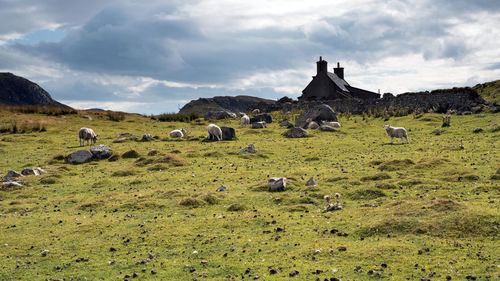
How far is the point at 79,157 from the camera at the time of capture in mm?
27562

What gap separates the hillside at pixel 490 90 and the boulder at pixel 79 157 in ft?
159

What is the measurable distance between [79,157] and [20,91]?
161m

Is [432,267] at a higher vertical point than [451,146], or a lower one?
lower

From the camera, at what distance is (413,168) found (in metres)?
19.4

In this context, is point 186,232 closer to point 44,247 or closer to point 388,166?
point 44,247

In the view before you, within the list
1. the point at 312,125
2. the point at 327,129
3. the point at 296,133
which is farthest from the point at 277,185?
the point at 312,125

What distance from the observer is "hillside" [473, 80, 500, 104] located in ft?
172

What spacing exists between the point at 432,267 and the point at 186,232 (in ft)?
22.8

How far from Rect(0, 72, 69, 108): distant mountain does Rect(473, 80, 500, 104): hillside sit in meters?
154

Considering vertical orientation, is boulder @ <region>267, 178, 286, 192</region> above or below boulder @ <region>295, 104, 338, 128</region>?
below

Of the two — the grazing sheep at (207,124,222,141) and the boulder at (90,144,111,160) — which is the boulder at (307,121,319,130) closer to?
the grazing sheep at (207,124,222,141)

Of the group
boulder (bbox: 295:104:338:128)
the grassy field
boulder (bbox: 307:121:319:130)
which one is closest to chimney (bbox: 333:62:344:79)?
boulder (bbox: 295:104:338:128)

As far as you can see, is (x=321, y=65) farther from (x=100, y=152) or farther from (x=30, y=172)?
(x=30, y=172)

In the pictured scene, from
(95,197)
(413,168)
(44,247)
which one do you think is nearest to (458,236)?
(413,168)
